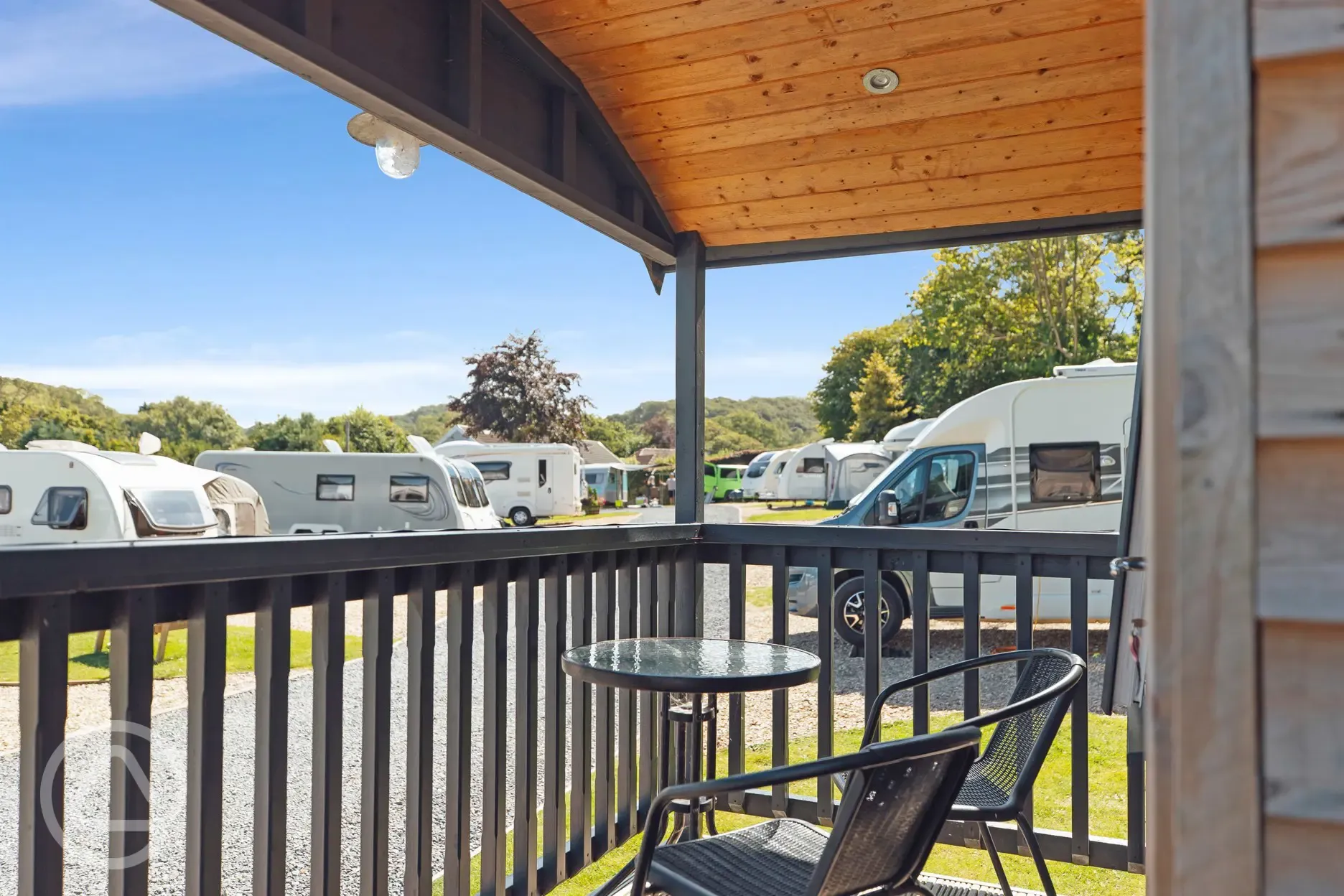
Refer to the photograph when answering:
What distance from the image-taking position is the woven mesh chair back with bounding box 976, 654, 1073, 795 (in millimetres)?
2021

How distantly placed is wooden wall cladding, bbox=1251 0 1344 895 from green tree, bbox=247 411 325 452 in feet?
126

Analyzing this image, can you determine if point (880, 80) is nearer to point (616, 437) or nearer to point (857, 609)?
point (857, 609)

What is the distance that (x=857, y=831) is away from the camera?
140 centimetres

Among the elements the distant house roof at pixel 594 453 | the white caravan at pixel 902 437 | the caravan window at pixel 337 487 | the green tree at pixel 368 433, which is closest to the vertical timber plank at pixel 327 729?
the white caravan at pixel 902 437

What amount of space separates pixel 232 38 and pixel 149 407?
5210cm

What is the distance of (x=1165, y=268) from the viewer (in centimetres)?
85

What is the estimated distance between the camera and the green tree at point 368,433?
48.9 metres

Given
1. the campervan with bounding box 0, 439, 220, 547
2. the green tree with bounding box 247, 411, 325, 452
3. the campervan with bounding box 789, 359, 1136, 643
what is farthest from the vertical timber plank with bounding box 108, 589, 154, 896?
the green tree with bounding box 247, 411, 325, 452

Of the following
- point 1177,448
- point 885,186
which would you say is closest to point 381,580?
point 1177,448

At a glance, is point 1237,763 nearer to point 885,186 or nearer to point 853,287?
point 885,186

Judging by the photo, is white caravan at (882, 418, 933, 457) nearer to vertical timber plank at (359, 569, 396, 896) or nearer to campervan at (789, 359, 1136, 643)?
campervan at (789, 359, 1136, 643)

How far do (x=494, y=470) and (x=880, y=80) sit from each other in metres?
23.1

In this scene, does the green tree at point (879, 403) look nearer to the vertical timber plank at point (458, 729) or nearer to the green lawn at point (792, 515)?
the green lawn at point (792, 515)

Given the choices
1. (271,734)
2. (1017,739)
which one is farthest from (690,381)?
(271,734)
